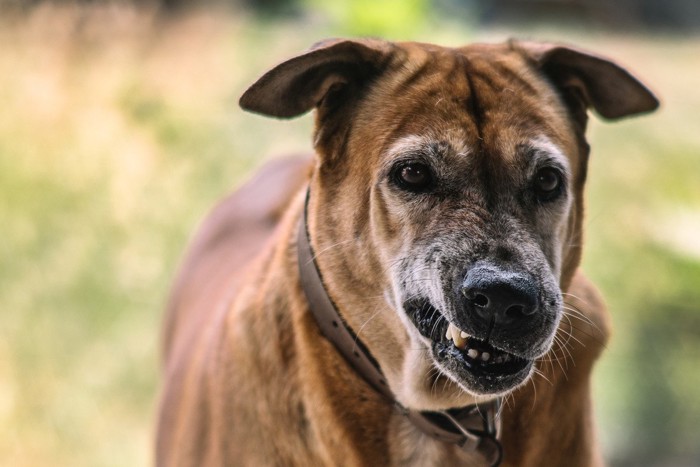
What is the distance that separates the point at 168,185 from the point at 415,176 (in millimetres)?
4722

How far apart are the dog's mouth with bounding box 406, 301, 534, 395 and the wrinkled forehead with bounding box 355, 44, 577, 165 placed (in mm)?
398

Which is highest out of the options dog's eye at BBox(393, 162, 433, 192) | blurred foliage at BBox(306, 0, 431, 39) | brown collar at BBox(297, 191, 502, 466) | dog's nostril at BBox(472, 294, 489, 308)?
blurred foliage at BBox(306, 0, 431, 39)

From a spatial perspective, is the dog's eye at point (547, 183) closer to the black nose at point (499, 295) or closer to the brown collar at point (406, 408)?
the black nose at point (499, 295)

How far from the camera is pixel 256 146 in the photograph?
7.53m

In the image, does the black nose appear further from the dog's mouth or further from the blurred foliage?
the blurred foliage

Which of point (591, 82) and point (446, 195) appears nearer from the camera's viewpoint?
point (446, 195)

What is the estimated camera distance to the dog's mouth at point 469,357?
2238 mm

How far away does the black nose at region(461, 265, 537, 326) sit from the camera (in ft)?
6.94

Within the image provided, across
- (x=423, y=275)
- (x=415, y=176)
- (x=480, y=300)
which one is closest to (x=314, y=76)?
(x=415, y=176)

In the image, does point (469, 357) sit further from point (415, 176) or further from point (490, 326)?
point (415, 176)

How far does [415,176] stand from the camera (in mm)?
2350

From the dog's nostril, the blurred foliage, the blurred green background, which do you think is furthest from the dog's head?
the blurred foliage

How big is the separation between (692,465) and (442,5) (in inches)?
272

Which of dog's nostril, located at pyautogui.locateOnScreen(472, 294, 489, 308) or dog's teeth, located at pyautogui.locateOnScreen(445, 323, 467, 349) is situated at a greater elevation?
dog's nostril, located at pyautogui.locateOnScreen(472, 294, 489, 308)
